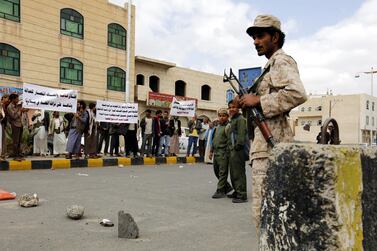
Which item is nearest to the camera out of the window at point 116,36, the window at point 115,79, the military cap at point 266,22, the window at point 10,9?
the military cap at point 266,22

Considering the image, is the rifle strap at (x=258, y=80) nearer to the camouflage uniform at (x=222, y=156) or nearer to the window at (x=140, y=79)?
the camouflage uniform at (x=222, y=156)

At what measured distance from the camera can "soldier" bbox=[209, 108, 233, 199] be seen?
266 inches

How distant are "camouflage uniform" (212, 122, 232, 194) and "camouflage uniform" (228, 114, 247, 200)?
0.29 meters

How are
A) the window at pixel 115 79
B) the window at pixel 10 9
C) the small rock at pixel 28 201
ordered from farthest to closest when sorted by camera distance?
the window at pixel 115 79
the window at pixel 10 9
the small rock at pixel 28 201

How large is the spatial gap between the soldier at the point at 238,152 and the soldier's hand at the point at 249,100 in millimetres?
3833

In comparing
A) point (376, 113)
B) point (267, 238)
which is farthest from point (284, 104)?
point (376, 113)

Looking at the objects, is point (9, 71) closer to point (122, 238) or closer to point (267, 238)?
point (122, 238)

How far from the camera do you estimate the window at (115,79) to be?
2510cm

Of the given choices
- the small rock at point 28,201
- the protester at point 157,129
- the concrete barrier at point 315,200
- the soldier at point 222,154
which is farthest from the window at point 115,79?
the concrete barrier at point 315,200

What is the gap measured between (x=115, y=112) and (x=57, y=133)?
6.28 feet

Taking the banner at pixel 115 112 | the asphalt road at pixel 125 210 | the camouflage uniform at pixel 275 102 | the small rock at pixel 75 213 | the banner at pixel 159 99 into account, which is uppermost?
the banner at pixel 159 99

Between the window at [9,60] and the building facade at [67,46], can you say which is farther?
the building facade at [67,46]

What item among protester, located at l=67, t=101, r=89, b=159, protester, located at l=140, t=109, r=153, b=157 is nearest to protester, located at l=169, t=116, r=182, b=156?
protester, located at l=140, t=109, r=153, b=157

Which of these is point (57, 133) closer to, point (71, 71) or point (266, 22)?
point (71, 71)
